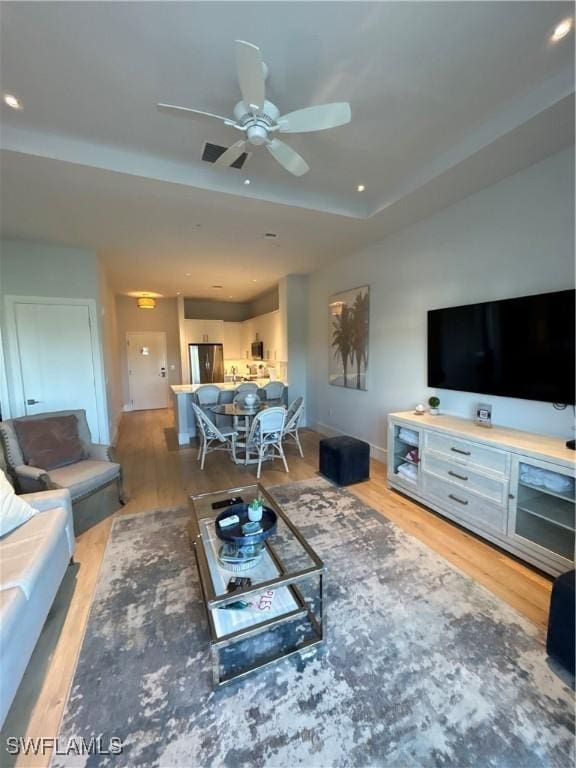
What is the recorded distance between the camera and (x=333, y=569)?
7.46ft

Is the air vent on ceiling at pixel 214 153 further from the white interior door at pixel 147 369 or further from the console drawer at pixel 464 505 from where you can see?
the white interior door at pixel 147 369

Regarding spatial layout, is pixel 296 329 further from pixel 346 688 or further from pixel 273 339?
pixel 346 688

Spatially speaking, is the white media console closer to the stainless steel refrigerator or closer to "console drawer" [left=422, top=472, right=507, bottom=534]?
"console drawer" [left=422, top=472, right=507, bottom=534]

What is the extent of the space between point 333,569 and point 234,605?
822mm

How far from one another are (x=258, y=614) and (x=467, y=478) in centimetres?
194

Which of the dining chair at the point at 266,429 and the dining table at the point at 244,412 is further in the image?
the dining table at the point at 244,412

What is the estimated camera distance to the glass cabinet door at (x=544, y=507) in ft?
6.83

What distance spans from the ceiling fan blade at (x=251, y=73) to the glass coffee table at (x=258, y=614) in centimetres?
242

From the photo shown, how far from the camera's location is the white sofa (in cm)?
131

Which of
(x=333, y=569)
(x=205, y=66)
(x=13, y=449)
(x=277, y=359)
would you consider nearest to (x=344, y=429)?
(x=277, y=359)

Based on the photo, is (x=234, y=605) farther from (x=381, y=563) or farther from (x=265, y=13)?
(x=265, y=13)

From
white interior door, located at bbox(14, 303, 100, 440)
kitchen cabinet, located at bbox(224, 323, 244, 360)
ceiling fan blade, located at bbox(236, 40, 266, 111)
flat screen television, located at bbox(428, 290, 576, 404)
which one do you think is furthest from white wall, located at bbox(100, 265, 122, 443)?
flat screen television, located at bbox(428, 290, 576, 404)

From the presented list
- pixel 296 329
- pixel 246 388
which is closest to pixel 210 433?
pixel 246 388

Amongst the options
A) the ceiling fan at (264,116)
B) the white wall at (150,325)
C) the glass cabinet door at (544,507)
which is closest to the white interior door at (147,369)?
the white wall at (150,325)
